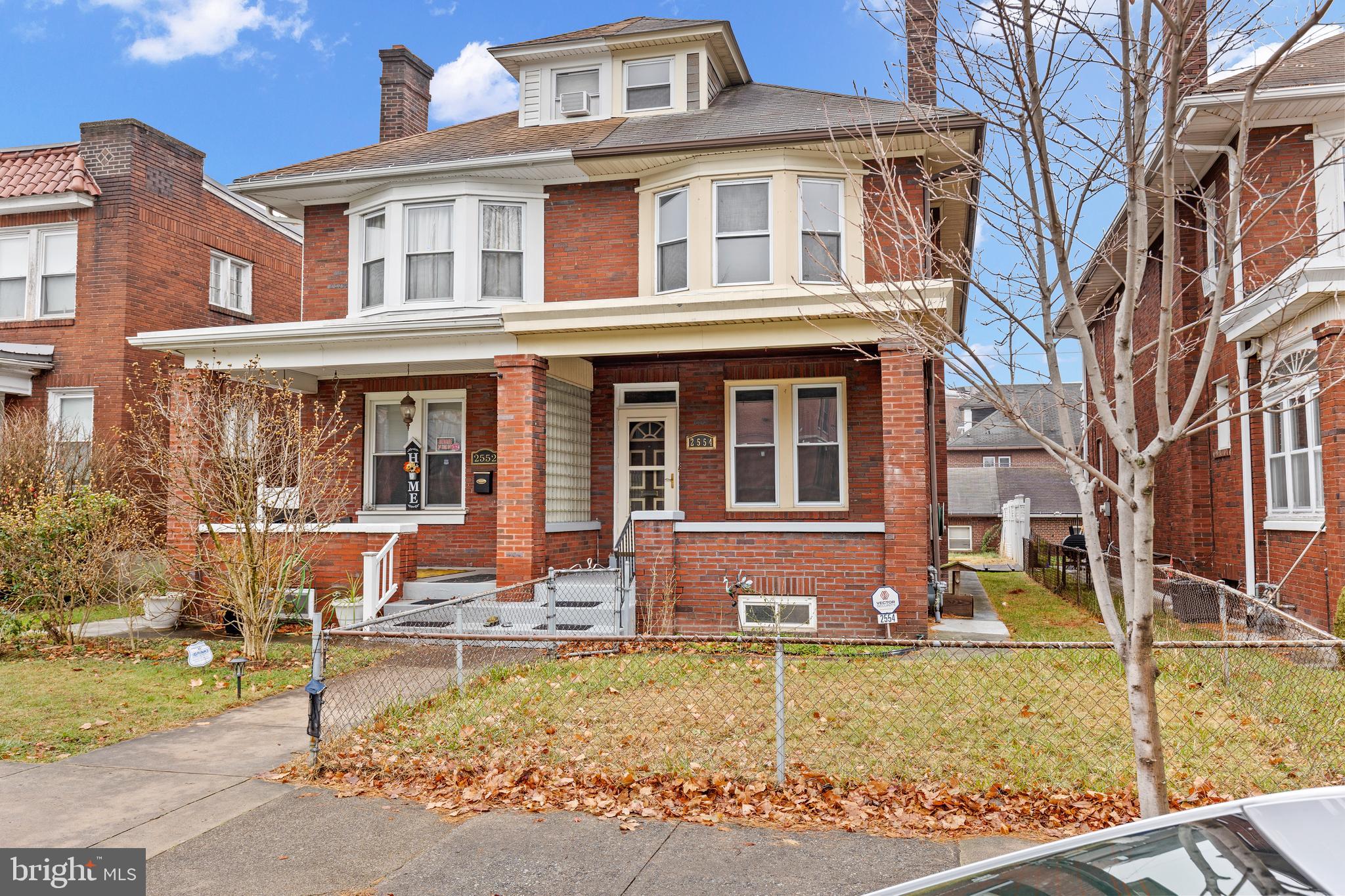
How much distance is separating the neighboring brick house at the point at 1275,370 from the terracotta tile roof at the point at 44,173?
17.7 metres

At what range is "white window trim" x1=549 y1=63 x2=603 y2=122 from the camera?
15.0 metres

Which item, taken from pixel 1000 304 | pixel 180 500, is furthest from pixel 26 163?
pixel 1000 304

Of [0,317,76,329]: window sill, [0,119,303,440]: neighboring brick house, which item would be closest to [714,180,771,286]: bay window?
[0,119,303,440]: neighboring brick house

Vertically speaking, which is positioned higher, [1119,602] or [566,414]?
[566,414]

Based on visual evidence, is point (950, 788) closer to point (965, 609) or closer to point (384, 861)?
point (384, 861)

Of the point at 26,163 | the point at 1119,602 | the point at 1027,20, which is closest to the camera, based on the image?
the point at 1027,20

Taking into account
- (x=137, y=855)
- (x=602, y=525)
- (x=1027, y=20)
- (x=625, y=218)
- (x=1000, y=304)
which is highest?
(x=625, y=218)

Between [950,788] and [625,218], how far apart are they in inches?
388

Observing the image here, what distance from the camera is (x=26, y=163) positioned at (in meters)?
18.0

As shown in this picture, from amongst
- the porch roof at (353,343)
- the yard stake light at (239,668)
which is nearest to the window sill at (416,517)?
the porch roof at (353,343)

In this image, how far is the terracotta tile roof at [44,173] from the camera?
17.1 metres

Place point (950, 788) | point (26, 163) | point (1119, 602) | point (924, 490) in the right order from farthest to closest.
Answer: point (26, 163), point (1119, 602), point (924, 490), point (950, 788)

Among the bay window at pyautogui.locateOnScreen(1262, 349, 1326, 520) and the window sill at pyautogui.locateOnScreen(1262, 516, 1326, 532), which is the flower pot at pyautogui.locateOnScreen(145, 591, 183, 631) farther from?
the window sill at pyautogui.locateOnScreen(1262, 516, 1326, 532)

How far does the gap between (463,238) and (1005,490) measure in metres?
30.5
